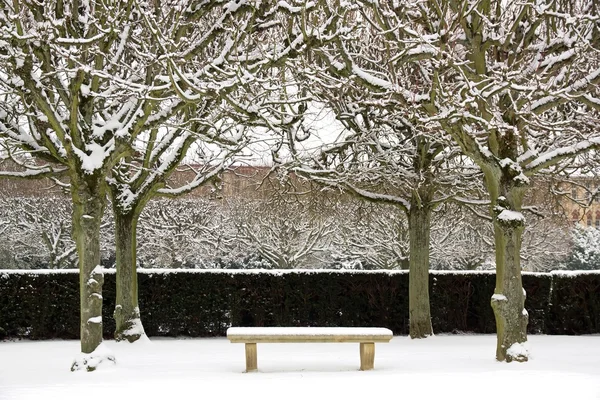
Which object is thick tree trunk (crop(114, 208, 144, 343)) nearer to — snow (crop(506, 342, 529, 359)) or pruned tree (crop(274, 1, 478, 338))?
pruned tree (crop(274, 1, 478, 338))

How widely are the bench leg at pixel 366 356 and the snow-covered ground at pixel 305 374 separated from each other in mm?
250

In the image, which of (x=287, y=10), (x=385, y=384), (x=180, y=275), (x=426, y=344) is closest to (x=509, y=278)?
(x=385, y=384)

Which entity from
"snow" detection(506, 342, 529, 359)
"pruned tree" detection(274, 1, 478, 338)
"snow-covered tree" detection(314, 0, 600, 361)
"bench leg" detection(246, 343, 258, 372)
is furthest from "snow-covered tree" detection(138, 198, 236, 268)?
"snow" detection(506, 342, 529, 359)

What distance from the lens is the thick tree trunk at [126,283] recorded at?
13.1 metres

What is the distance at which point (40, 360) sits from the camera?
445 inches

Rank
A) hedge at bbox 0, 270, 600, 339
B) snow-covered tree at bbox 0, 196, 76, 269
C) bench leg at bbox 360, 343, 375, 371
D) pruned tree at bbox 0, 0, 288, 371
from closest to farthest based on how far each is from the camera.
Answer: pruned tree at bbox 0, 0, 288, 371 → bench leg at bbox 360, 343, 375, 371 → hedge at bbox 0, 270, 600, 339 → snow-covered tree at bbox 0, 196, 76, 269

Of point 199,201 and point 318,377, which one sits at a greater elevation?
point 199,201

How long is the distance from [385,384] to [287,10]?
511 cm

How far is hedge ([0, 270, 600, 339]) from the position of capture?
606 inches

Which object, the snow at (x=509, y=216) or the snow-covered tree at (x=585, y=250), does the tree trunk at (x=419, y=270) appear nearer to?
the snow at (x=509, y=216)

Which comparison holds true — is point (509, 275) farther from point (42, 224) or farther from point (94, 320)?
point (42, 224)

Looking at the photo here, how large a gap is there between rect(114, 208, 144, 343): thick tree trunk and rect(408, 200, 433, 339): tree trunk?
5.38 metres

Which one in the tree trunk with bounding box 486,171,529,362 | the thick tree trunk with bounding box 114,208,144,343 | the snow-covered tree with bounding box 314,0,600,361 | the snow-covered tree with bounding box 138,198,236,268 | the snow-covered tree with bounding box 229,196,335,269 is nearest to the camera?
the snow-covered tree with bounding box 314,0,600,361

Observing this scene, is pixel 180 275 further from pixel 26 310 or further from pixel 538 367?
pixel 538 367
